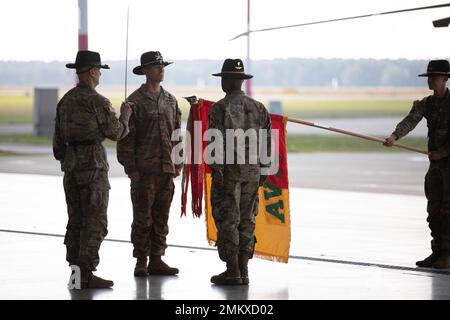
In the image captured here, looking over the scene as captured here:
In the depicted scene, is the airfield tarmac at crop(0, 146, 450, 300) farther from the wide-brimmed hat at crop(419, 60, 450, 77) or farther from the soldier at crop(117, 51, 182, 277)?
the wide-brimmed hat at crop(419, 60, 450, 77)

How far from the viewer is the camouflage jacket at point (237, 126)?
10734 mm

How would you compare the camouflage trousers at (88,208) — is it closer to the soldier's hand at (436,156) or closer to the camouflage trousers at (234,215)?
the camouflage trousers at (234,215)

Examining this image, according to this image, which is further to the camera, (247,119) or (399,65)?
(399,65)

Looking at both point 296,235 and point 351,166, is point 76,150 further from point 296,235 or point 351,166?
point 351,166

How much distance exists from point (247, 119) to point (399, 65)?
17131cm

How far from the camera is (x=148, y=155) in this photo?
36.7 ft

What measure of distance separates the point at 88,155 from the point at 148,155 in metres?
0.92

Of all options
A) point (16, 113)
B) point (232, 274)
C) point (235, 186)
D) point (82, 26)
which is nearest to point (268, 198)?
point (235, 186)

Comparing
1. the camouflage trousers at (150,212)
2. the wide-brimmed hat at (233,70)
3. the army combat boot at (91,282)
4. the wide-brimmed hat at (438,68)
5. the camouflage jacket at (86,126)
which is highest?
the wide-brimmed hat at (438,68)

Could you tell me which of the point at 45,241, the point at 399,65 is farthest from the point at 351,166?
the point at 399,65

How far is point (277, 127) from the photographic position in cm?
1182

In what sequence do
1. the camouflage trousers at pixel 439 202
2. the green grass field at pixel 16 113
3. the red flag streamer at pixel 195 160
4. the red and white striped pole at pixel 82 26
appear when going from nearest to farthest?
1. the red flag streamer at pixel 195 160
2. the camouflage trousers at pixel 439 202
3. the red and white striped pole at pixel 82 26
4. the green grass field at pixel 16 113

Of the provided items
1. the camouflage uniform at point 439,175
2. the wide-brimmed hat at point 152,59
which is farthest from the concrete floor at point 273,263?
the wide-brimmed hat at point 152,59
